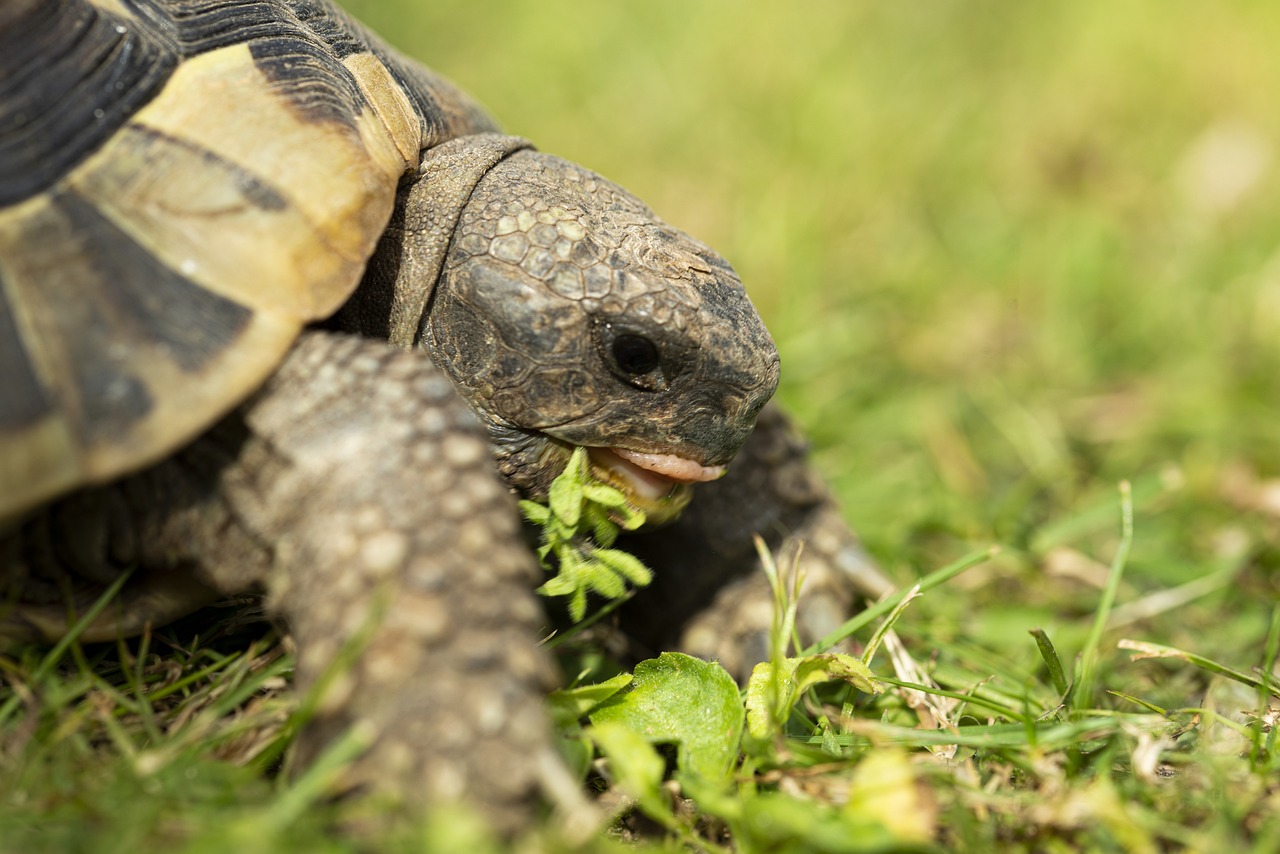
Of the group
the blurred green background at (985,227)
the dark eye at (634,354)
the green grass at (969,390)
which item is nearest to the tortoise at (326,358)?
the dark eye at (634,354)

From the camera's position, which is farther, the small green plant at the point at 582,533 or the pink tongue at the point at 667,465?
the pink tongue at the point at 667,465

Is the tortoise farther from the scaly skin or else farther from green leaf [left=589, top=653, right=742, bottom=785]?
green leaf [left=589, top=653, right=742, bottom=785]

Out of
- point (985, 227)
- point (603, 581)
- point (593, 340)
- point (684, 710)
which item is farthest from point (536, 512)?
point (985, 227)

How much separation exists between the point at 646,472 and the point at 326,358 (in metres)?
0.69

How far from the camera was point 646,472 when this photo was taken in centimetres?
221

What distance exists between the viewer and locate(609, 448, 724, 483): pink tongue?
2172 millimetres

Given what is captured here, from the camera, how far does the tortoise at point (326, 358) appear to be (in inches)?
61.8

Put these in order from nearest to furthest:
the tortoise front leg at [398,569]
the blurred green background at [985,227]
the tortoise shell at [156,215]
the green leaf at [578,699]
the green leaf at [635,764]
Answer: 1. the tortoise front leg at [398,569]
2. the tortoise shell at [156,215]
3. the green leaf at [635,764]
4. the green leaf at [578,699]
5. the blurred green background at [985,227]

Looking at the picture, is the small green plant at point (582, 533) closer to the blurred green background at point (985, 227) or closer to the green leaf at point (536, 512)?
the green leaf at point (536, 512)

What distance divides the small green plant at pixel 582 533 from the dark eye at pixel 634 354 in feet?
0.62

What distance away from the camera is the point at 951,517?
3.40 m

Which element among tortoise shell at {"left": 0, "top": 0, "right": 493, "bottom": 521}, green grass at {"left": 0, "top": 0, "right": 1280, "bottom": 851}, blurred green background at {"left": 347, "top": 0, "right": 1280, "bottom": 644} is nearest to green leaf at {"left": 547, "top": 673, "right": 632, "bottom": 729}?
green grass at {"left": 0, "top": 0, "right": 1280, "bottom": 851}

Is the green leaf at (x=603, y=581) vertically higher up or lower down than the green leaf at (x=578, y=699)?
higher up

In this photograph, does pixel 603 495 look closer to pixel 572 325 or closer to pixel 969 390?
Result: pixel 572 325
